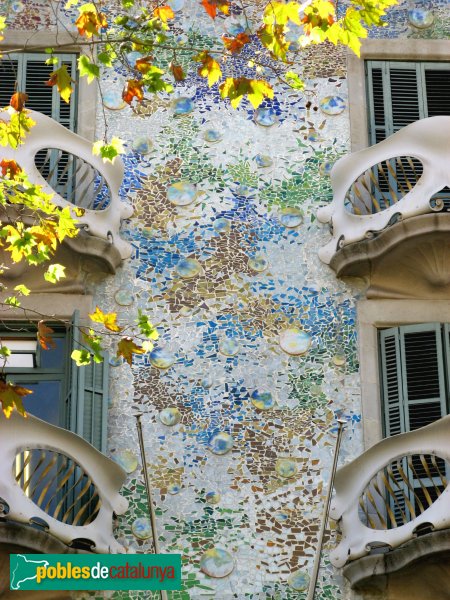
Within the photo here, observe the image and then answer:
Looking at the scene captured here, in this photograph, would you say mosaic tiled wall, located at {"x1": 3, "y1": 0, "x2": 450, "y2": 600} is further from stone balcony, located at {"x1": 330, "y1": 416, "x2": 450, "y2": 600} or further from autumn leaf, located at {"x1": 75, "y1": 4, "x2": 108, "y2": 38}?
autumn leaf, located at {"x1": 75, "y1": 4, "x2": 108, "y2": 38}

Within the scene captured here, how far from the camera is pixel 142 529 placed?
14891 mm

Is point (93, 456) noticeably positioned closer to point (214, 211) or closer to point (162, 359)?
point (162, 359)

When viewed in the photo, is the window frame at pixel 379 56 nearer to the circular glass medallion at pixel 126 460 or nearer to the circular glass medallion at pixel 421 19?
the circular glass medallion at pixel 421 19

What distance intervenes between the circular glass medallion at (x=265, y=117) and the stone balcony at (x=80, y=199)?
1.40 meters

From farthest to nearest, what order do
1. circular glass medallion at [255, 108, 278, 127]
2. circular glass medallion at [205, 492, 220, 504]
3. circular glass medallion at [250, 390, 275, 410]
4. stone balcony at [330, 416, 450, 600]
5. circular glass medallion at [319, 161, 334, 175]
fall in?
circular glass medallion at [255, 108, 278, 127], circular glass medallion at [319, 161, 334, 175], circular glass medallion at [250, 390, 275, 410], circular glass medallion at [205, 492, 220, 504], stone balcony at [330, 416, 450, 600]

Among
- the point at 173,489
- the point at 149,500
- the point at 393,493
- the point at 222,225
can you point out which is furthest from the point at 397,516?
the point at 222,225

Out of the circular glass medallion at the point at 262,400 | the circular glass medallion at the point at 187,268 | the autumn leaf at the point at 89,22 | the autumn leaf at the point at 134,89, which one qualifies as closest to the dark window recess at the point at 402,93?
the circular glass medallion at the point at 187,268

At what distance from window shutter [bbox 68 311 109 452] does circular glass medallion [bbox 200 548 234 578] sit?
4.05 ft

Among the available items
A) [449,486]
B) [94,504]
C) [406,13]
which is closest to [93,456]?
[94,504]

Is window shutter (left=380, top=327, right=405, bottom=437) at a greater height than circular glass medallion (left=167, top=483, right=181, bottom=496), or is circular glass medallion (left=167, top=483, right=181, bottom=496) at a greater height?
window shutter (left=380, top=327, right=405, bottom=437)

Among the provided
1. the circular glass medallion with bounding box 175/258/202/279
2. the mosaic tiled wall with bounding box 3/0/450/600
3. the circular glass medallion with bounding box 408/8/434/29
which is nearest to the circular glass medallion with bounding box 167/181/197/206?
the mosaic tiled wall with bounding box 3/0/450/600

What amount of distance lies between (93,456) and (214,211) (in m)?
2.87

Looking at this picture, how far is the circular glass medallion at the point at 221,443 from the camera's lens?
15.3m

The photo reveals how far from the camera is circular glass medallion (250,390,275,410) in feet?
50.9
